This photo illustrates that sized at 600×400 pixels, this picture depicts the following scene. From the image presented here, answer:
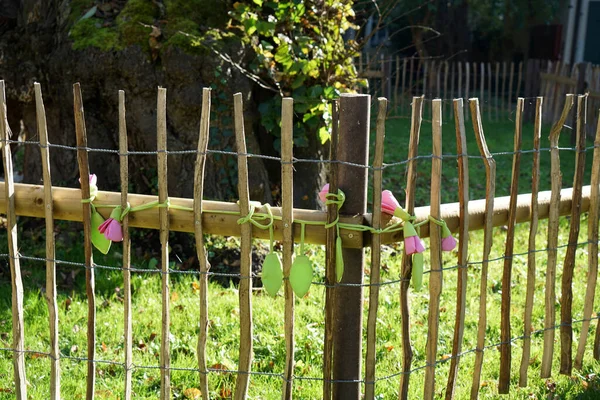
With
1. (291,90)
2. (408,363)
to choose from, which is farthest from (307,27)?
(408,363)

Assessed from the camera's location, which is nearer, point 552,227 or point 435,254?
point 435,254

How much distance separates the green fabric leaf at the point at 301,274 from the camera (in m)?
2.85

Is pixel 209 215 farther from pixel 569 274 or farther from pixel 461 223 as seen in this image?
pixel 569 274

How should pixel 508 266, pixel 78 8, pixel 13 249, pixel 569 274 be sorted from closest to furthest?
1. pixel 13 249
2. pixel 508 266
3. pixel 569 274
4. pixel 78 8

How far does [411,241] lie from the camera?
9.49 feet

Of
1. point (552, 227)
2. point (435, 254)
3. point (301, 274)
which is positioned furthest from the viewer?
point (552, 227)

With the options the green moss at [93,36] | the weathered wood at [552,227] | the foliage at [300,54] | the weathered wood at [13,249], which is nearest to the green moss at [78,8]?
the green moss at [93,36]

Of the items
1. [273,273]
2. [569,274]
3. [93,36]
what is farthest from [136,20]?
[569,274]

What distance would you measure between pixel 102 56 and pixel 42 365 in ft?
8.73

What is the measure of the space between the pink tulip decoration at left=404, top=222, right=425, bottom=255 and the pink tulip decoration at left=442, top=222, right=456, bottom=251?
0.17 m

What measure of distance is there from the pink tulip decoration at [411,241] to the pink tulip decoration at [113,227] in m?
1.20

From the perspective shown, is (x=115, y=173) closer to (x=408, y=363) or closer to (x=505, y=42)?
(x=408, y=363)

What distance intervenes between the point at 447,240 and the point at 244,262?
87 cm

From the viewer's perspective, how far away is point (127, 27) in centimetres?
582
